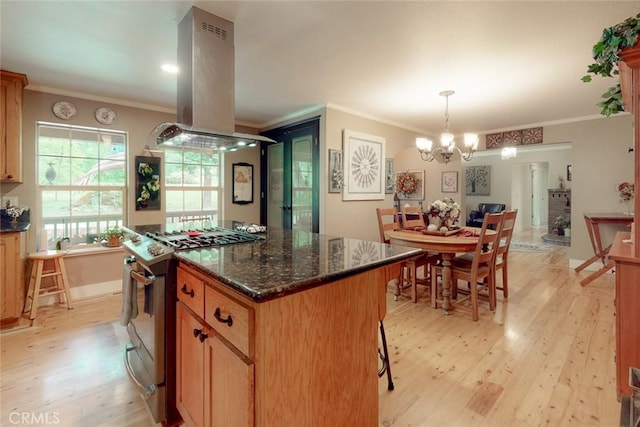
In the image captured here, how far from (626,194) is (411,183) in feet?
10.0

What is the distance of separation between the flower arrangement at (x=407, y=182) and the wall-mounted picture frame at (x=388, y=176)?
1073 mm

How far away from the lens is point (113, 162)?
379cm

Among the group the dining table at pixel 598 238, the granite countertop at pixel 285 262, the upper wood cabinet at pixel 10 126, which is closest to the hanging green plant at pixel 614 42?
the granite countertop at pixel 285 262

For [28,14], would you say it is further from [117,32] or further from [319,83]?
[319,83]

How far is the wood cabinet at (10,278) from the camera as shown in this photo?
264cm

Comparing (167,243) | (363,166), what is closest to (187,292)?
(167,243)

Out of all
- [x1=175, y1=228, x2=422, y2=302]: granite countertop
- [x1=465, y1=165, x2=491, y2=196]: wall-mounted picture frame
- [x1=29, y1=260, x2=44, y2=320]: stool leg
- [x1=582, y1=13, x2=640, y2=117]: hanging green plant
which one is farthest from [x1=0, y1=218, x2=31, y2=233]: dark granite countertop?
[x1=465, y1=165, x2=491, y2=196]: wall-mounted picture frame

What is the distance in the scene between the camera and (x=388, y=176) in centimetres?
496

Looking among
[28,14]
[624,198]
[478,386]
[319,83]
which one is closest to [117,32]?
[28,14]

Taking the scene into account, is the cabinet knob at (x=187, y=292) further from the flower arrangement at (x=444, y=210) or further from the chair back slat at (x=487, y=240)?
the flower arrangement at (x=444, y=210)

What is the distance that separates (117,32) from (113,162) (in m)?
2.07

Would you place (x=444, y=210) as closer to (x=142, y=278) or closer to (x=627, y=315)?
(x=627, y=315)

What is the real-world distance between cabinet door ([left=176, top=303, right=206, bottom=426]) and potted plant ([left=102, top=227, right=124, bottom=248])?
283 cm

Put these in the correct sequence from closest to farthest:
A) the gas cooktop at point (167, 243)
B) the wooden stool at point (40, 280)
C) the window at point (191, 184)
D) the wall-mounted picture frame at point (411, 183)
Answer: the gas cooktop at point (167, 243), the wooden stool at point (40, 280), the window at point (191, 184), the wall-mounted picture frame at point (411, 183)
